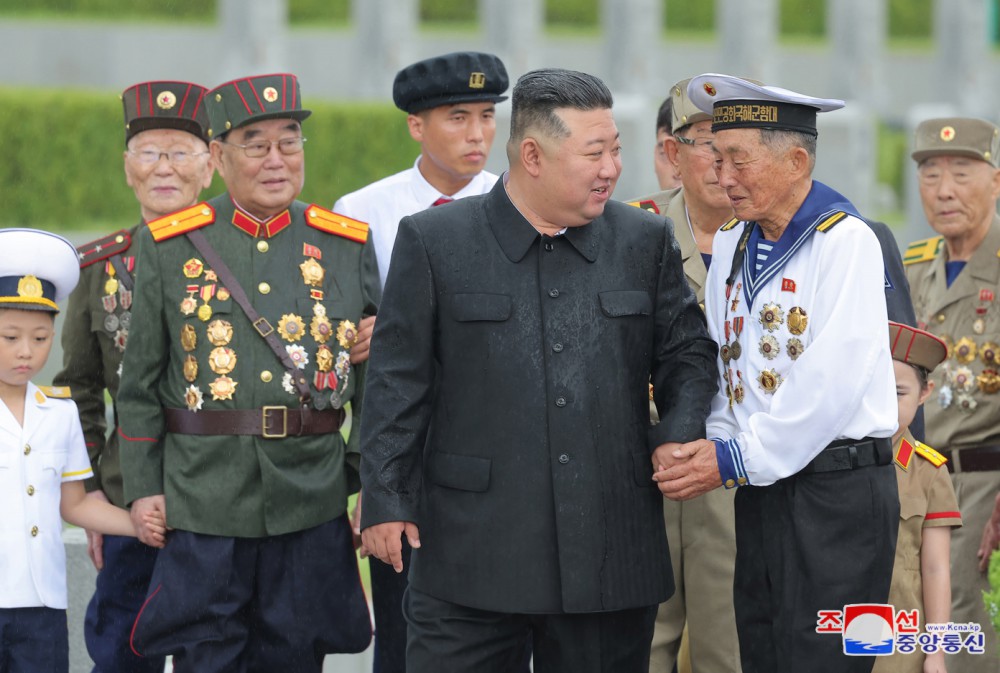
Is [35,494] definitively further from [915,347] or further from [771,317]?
[915,347]

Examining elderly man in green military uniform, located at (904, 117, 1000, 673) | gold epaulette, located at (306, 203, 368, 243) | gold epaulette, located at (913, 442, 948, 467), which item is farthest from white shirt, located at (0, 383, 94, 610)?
elderly man in green military uniform, located at (904, 117, 1000, 673)

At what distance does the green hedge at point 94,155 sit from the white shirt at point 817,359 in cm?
1388

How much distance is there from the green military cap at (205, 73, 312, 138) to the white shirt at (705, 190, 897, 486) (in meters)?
1.89

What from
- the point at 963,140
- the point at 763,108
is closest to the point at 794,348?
the point at 763,108

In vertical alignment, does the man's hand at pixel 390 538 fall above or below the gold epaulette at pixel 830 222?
below

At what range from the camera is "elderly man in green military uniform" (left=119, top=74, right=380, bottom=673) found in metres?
5.27

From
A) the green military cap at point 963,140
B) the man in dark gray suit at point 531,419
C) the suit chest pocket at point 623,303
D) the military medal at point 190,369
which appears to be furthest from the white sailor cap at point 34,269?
the green military cap at point 963,140

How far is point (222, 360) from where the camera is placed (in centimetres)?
529

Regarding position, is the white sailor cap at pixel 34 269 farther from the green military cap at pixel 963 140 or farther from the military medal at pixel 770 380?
the green military cap at pixel 963 140

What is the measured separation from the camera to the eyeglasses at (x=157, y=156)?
20.0 ft

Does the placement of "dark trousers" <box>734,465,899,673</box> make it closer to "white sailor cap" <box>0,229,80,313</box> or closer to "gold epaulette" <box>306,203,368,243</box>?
"gold epaulette" <box>306,203,368,243</box>

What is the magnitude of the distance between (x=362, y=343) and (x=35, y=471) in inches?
48.8

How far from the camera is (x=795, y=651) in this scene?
4.42 meters

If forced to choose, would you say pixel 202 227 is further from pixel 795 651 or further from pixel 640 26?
pixel 640 26
